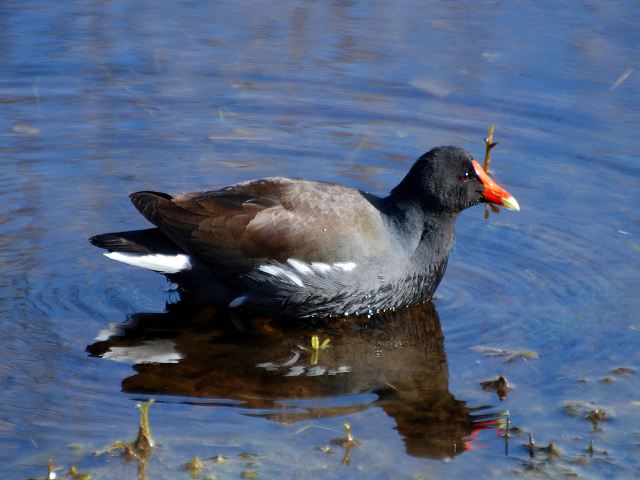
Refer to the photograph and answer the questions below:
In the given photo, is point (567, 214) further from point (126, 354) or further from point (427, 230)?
point (126, 354)

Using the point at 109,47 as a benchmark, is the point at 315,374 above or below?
below

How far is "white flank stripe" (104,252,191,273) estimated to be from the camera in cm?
618

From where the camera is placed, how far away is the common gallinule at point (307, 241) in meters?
6.09

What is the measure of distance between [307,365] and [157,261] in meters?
1.13

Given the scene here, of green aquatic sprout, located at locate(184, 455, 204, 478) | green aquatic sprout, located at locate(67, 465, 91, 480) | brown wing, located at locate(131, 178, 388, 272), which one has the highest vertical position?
brown wing, located at locate(131, 178, 388, 272)

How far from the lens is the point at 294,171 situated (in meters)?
7.80

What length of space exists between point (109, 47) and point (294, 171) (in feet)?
8.13

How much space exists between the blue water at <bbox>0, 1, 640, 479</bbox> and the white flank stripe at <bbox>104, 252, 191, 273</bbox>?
0.22 m

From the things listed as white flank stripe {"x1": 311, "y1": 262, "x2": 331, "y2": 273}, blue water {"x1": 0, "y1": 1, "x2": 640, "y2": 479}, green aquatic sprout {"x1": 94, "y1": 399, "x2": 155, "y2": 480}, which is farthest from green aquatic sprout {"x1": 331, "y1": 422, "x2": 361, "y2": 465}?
white flank stripe {"x1": 311, "y1": 262, "x2": 331, "y2": 273}

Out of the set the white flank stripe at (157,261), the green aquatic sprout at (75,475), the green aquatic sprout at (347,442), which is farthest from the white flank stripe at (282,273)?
the green aquatic sprout at (75,475)

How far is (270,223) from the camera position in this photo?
611 cm

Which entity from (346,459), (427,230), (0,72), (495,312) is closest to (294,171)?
(427,230)

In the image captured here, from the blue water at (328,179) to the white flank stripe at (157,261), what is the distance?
0.73ft

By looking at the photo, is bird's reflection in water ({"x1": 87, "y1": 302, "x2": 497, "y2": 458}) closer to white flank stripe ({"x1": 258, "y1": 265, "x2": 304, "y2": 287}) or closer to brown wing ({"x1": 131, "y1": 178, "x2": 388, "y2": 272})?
white flank stripe ({"x1": 258, "y1": 265, "x2": 304, "y2": 287})
